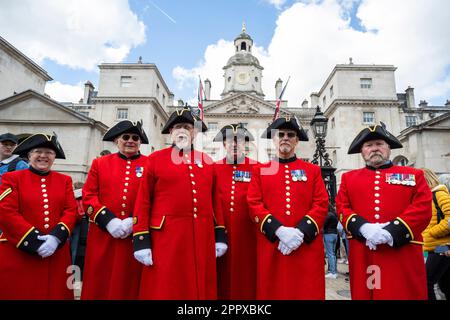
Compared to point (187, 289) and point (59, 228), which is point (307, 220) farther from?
point (59, 228)

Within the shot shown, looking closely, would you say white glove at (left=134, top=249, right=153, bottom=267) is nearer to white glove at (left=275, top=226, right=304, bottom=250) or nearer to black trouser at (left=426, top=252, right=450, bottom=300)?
white glove at (left=275, top=226, right=304, bottom=250)

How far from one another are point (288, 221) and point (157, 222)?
1.57 metres

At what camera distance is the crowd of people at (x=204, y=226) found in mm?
3213

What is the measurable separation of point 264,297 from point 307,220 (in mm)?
1047

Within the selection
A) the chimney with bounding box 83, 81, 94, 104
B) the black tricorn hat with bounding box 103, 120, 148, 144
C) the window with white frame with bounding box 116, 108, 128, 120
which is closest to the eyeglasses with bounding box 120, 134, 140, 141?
the black tricorn hat with bounding box 103, 120, 148, 144

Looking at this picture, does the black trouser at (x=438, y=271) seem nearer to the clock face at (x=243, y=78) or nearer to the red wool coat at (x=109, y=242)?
the red wool coat at (x=109, y=242)

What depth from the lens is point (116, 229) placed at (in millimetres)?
3486

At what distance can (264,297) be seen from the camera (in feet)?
11.3

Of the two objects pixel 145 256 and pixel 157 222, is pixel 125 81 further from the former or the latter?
pixel 145 256

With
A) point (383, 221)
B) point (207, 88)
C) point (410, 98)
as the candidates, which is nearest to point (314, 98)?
point (410, 98)

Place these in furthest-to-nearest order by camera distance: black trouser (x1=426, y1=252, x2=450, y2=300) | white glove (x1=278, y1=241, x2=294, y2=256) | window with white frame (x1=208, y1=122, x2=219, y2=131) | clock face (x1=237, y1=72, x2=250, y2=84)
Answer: clock face (x1=237, y1=72, x2=250, y2=84), window with white frame (x1=208, y1=122, x2=219, y2=131), black trouser (x1=426, y1=252, x2=450, y2=300), white glove (x1=278, y1=241, x2=294, y2=256)

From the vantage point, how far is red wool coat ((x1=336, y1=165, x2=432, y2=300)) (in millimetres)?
3189

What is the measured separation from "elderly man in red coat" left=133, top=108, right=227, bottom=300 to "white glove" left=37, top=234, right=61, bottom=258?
3.41 ft

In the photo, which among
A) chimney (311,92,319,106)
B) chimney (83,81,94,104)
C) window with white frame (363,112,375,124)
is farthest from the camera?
chimney (83,81,94,104)
